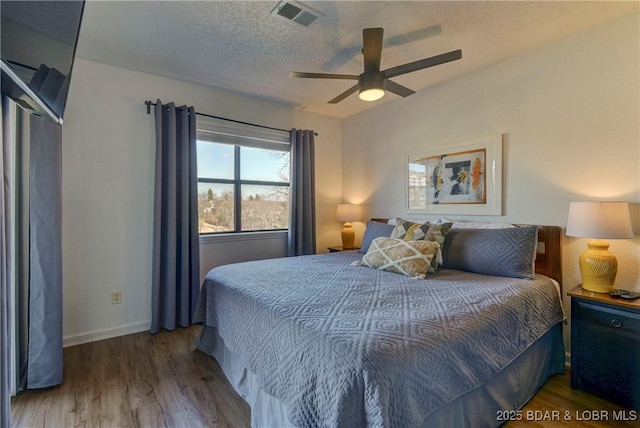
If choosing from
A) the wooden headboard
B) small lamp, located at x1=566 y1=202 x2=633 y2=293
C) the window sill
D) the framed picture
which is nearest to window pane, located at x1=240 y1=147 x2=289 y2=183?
the window sill

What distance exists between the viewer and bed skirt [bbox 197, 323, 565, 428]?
1.40 metres

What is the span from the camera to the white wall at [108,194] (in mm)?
2646

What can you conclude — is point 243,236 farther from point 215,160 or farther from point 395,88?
point 395,88

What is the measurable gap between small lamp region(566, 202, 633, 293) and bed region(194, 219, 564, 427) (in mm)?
227

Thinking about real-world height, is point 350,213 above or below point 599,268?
above

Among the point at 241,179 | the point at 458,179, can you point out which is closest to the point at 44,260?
the point at 241,179

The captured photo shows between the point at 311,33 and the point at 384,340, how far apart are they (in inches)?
83.8

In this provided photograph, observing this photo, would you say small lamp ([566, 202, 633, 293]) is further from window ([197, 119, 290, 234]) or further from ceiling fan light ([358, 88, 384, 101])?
window ([197, 119, 290, 234])

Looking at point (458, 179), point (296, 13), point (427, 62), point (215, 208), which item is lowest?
point (215, 208)

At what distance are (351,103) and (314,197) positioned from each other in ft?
4.06

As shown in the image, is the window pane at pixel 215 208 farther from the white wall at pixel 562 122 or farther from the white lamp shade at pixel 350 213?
the white wall at pixel 562 122

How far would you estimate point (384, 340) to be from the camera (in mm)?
1158

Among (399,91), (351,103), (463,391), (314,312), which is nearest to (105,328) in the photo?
(314,312)

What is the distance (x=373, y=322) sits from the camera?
1315mm
